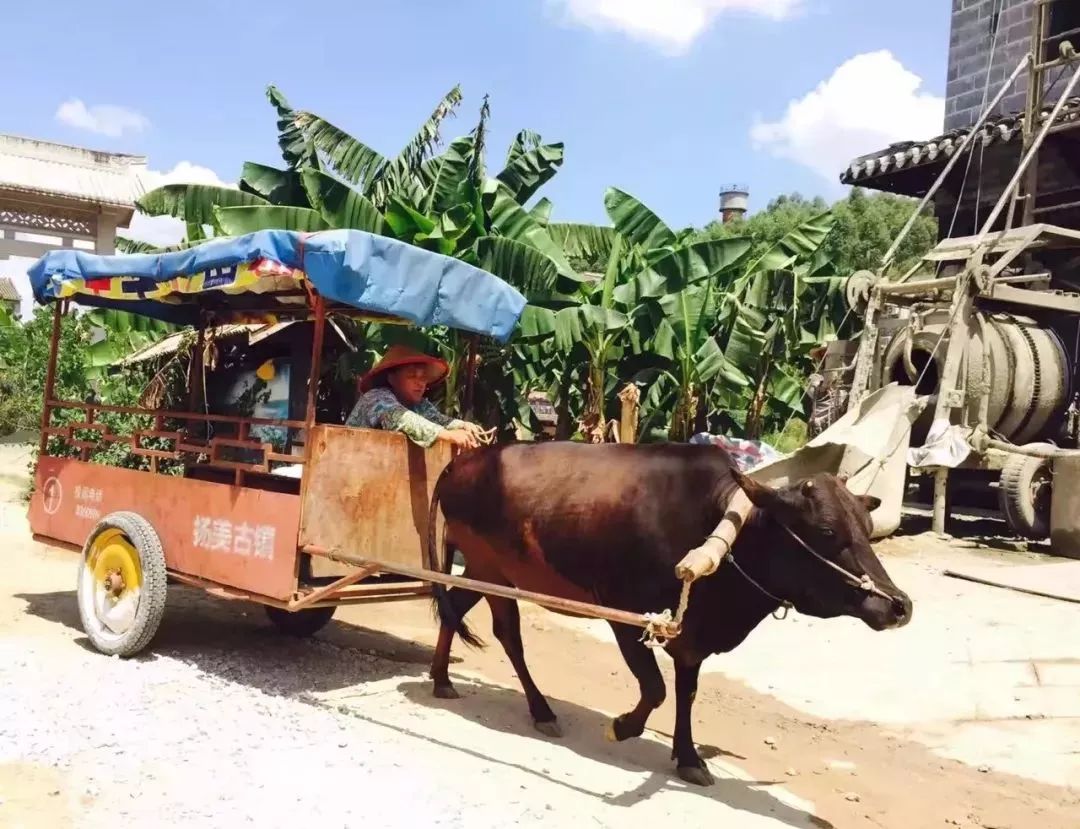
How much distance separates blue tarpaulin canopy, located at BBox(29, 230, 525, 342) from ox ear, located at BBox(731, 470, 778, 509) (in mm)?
1801

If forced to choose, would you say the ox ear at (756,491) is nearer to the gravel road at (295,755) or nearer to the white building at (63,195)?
the gravel road at (295,755)

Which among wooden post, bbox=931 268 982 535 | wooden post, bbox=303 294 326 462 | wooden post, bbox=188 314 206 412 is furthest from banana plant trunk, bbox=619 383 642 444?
wooden post, bbox=303 294 326 462

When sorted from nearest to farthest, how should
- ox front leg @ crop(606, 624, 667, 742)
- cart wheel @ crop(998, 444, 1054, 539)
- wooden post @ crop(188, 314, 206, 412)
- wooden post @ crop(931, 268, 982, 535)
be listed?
1. ox front leg @ crop(606, 624, 667, 742)
2. wooden post @ crop(188, 314, 206, 412)
3. cart wheel @ crop(998, 444, 1054, 539)
4. wooden post @ crop(931, 268, 982, 535)

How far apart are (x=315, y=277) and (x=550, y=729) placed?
8.35ft

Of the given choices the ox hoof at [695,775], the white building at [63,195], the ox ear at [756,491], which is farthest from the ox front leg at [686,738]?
the white building at [63,195]

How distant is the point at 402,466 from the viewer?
17.1 feet

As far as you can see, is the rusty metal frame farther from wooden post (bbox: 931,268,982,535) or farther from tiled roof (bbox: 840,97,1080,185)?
tiled roof (bbox: 840,97,1080,185)

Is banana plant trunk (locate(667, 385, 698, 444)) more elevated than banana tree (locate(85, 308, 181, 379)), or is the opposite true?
banana tree (locate(85, 308, 181, 379))

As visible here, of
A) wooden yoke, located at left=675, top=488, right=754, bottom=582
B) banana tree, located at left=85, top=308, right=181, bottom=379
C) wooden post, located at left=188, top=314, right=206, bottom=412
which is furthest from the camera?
banana tree, located at left=85, top=308, right=181, bottom=379

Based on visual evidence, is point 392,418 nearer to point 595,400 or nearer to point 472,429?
point 472,429

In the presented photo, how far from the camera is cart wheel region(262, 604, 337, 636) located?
638 cm

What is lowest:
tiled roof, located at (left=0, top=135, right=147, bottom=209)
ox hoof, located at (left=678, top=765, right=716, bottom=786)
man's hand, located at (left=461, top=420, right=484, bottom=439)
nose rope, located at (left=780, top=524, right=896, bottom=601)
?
ox hoof, located at (left=678, top=765, right=716, bottom=786)

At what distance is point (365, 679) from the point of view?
5621mm

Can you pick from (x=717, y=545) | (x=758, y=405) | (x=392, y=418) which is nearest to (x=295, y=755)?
(x=392, y=418)
